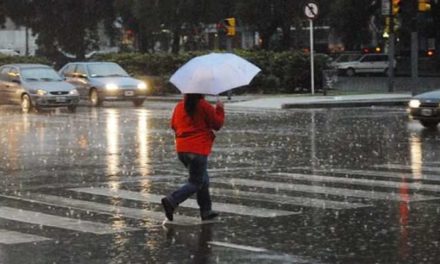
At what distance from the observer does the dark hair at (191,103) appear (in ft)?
31.4

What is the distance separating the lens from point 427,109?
73.4 feet

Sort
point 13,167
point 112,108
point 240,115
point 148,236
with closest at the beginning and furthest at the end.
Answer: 1. point 148,236
2. point 13,167
3. point 240,115
4. point 112,108

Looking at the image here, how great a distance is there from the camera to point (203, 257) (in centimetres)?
807

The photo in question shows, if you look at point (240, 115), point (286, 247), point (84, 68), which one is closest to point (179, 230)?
point (286, 247)

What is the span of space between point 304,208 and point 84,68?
25.4 meters

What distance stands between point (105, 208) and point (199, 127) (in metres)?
1.90

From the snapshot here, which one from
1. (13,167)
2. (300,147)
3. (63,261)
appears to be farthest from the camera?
(300,147)

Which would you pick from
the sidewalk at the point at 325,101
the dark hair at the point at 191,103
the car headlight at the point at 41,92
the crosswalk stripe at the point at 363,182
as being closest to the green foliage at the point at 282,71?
the sidewalk at the point at 325,101

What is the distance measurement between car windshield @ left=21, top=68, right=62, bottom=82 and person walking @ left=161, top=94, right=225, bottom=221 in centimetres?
2325

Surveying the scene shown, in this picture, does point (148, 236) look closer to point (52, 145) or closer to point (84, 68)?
point (52, 145)

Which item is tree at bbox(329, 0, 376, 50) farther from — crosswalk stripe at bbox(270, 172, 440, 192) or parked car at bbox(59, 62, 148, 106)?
crosswalk stripe at bbox(270, 172, 440, 192)

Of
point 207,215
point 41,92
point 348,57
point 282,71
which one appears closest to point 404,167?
point 207,215

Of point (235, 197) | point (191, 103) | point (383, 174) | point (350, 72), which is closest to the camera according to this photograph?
point (191, 103)

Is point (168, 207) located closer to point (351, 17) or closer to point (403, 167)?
point (403, 167)
